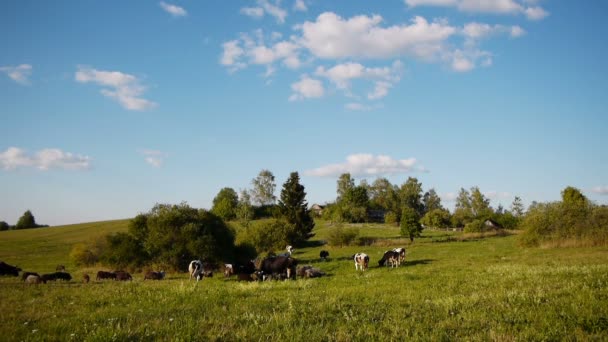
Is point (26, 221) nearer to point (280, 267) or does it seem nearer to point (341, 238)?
point (341, 238)

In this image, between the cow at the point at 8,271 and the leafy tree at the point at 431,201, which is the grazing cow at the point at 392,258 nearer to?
the cow at the point at 8,271

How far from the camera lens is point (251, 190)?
12875cm

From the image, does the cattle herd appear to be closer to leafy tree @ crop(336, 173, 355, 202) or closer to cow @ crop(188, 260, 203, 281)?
cow @ crop(188, 260, 203, 281)

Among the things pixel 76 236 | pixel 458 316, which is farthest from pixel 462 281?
pixel 76 236

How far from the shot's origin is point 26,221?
124688mm

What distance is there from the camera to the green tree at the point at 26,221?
4845 inches

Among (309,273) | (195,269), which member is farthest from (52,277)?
(309,273)

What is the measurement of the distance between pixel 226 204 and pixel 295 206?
1936 inches

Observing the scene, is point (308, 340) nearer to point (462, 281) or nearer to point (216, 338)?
point (216, 338)

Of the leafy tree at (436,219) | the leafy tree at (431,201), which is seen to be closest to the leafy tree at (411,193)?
the leafy tree at (431,201)

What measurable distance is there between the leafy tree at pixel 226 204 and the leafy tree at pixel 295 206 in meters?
39.3

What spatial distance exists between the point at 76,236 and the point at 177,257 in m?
73.7

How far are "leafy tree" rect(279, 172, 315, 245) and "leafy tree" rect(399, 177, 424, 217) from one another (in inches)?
3293

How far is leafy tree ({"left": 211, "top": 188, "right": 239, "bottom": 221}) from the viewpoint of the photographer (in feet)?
414
